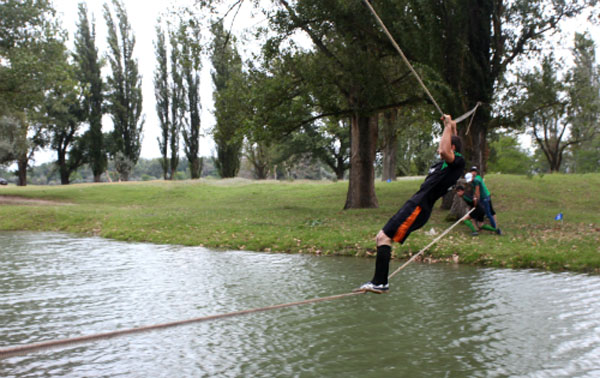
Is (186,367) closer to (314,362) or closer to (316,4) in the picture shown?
(314,362)

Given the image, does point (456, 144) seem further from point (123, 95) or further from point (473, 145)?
point (123, 95)

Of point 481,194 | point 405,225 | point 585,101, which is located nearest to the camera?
point 405,225

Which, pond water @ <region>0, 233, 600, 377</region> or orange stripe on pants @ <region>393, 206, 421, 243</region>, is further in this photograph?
orange stripe on pants @ <region>393, 206, 421, 243</region>

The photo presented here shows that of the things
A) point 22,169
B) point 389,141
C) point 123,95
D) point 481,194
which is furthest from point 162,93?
point 481,194

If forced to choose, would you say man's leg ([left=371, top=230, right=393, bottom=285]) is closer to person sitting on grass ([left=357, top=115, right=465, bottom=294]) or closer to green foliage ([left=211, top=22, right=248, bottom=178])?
person sitting on grass ([left=357, top=115, right=465, bottom=294])

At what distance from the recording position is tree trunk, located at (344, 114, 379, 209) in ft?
72.9

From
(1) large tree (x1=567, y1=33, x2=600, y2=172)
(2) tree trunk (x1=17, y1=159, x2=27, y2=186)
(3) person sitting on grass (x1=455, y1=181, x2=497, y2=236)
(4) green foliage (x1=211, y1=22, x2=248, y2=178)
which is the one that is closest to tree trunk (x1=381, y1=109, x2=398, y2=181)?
(1) large tree (x1=567, y1=33, x2=600, y2=172)

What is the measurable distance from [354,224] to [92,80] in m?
44.4

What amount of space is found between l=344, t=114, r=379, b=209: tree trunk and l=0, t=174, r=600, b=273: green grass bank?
0.87 metres

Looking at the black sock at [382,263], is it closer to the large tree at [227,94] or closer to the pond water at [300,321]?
the pond water at [300,321]

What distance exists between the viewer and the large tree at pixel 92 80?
170 ft

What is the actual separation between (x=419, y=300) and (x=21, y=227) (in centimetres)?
1924

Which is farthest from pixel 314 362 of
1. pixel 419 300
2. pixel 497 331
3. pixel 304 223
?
pixel 304 223

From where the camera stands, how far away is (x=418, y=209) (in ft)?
22.1
